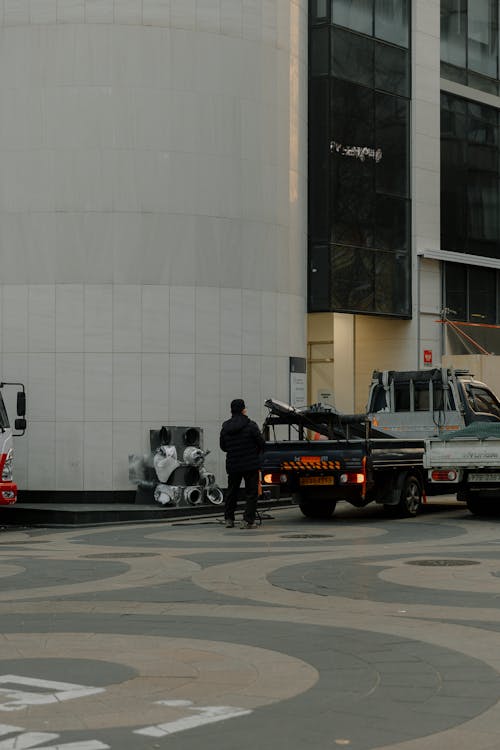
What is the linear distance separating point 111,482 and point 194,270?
461 cm

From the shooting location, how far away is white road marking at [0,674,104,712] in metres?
7.13

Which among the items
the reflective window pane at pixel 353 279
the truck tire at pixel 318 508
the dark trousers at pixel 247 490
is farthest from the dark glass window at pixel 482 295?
the dark trousers at pixel 247 490

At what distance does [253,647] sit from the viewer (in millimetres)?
9023

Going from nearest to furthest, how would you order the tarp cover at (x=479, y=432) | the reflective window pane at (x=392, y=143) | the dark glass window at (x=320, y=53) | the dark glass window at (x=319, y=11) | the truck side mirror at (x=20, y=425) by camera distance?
1. the tarp cover at (x=479, y=432)
2. the truck side mirror at (x=20, y=425)
3. the dark glass window at (x=320, y=53)
4. the dark glass window at (x=319, y=11)
5. the reflective window pane at (x=392, y=143)

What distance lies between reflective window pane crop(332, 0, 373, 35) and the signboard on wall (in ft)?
27.4

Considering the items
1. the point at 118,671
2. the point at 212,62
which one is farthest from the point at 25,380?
the point at 118,671

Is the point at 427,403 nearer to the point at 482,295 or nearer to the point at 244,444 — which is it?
the point at 244,444

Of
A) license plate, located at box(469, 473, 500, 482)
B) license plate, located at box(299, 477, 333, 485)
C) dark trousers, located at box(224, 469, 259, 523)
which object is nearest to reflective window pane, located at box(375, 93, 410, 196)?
license plate, located at box(469, 473, 500, 482)

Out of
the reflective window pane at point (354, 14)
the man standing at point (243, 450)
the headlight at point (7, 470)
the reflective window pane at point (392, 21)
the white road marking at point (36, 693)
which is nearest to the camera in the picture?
the white road marking at point (36, 693)

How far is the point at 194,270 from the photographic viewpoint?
85.2ft

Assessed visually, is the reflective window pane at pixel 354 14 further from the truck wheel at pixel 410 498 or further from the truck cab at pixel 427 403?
the truck wheel at pixel 410 498

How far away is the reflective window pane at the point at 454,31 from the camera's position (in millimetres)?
33906

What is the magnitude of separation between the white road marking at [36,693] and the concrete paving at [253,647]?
16mm

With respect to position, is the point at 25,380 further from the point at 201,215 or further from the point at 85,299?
the point at 201,215
